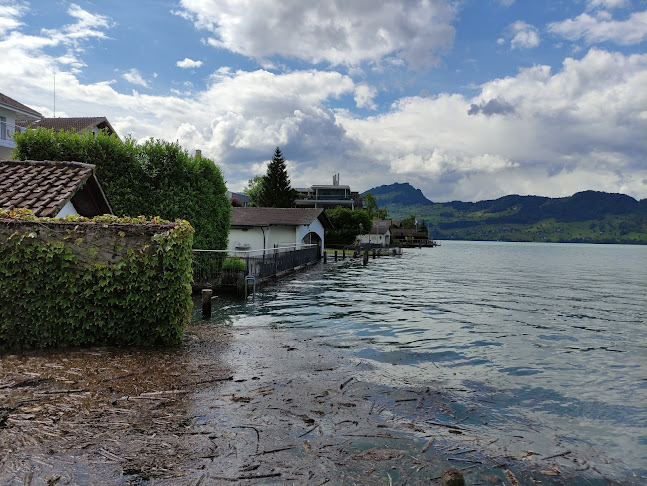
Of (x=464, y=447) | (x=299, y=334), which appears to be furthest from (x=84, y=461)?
(x=299, y=334)

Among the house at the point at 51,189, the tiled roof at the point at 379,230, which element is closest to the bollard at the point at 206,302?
the house at the point at 51,189

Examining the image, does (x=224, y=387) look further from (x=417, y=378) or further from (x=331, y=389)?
(x=417, y=378)

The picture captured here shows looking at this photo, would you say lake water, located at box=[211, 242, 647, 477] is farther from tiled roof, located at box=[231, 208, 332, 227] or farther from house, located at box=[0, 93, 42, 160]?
house, located at box=[0, 93, 42, 160]

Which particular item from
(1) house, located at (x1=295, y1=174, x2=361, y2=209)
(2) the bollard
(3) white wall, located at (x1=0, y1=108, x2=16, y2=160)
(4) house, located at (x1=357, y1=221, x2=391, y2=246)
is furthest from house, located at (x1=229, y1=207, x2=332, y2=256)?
(1) house, located at (x1=295, y1=174, x2=361, y2=209)

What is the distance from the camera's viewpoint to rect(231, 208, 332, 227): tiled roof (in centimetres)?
4019

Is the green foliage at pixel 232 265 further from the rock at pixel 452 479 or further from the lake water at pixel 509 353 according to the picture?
the rock at pixel 452 479

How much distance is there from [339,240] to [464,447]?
3207 inches

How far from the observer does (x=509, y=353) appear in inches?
465

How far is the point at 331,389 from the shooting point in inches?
305

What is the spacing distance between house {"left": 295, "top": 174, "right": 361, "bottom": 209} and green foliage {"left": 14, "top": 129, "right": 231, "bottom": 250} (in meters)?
97.3

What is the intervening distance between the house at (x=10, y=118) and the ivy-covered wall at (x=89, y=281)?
2724cm

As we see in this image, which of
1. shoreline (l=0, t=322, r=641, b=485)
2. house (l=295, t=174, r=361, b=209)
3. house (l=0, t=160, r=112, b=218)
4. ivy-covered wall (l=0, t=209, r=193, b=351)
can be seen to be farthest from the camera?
house (l=295, t=174, r=361, b=209)

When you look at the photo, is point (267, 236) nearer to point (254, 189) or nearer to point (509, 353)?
point (509, 353)

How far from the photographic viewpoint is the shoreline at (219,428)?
4750 millimetres
